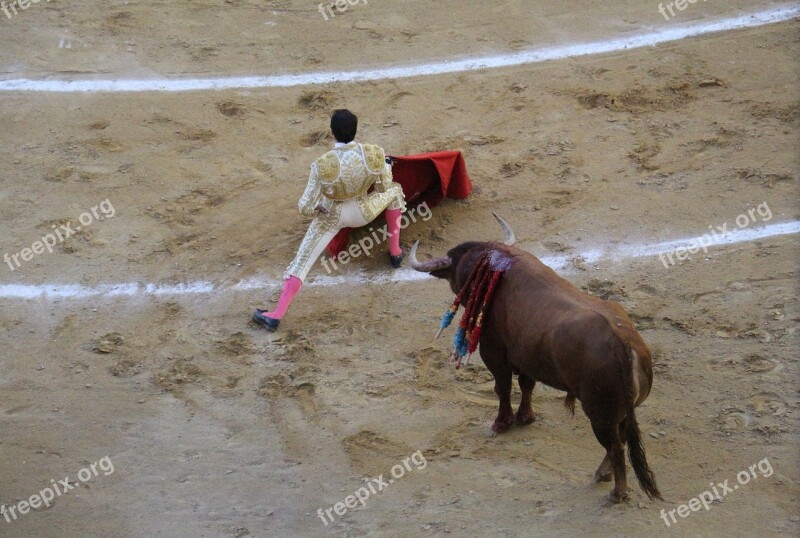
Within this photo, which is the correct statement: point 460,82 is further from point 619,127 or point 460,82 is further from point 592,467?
point 592,467

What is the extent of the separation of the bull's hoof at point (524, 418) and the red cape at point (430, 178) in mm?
2218

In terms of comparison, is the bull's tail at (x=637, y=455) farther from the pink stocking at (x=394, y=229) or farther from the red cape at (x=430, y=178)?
the red cape at (x=430, y=178)

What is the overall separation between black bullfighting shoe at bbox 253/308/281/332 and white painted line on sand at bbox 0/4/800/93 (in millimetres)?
3277

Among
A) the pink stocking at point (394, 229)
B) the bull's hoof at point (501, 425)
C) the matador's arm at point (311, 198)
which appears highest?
the matador's arm at point (311, 198)

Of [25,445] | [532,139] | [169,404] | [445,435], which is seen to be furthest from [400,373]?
[532,139]

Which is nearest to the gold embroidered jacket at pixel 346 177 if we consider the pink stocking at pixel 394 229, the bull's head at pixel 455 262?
the pink stocking at pixel 394 229

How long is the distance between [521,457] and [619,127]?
12.4 feet

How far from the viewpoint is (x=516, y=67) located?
9156 mm

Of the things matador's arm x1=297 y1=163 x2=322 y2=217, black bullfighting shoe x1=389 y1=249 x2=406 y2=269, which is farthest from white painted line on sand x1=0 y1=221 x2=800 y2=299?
matador's arm x1=297 y1=163 x2=322 y2=217

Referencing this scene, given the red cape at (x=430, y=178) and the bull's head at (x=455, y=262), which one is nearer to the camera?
the bull's head at (x=455, y=262)

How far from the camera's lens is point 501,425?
221 inches

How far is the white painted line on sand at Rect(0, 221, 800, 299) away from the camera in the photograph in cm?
696

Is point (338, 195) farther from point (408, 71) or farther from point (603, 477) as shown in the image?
point (408, 71)

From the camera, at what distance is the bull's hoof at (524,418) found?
18.5 feet
